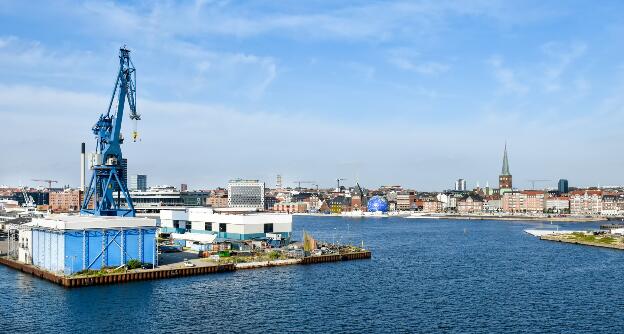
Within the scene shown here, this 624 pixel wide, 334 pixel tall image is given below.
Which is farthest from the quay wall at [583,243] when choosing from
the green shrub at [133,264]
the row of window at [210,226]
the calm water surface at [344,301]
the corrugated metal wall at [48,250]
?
the corrugated metal wall at [48,250]

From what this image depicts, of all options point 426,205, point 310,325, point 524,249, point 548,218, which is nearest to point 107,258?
point 310,325

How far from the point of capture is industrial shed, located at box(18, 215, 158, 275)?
102ft

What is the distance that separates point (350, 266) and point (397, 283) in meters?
6.85

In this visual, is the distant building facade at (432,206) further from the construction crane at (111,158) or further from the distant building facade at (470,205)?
the construction crane at (111,158)

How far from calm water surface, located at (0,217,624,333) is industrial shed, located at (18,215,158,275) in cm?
141

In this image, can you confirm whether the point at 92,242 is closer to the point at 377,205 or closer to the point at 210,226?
the point at 210,226

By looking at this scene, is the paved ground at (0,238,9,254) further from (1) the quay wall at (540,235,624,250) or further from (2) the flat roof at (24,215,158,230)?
(1) the quay wall at (540,235,624,250)

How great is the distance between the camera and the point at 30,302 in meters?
26.5

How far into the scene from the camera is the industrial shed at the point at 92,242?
3094 centimetres

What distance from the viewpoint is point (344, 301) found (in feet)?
91.5

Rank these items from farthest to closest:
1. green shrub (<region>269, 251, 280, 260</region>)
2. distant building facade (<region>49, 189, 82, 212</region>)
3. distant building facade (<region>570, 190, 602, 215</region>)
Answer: distant building facade (<region>49, 189, 82, 212</region>)
distant building facade (<region>570, 190, 602, 215</region>)
green shrub (<region>269, 251, 280, 260</region>)

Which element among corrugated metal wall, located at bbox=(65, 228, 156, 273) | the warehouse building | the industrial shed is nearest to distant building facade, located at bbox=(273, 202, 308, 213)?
the warehouse building

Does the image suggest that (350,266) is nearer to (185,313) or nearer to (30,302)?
(185,313)

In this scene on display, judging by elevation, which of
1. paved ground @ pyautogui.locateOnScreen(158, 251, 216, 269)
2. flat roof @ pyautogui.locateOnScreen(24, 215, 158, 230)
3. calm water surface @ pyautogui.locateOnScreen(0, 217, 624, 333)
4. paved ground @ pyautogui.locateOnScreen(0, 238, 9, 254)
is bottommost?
calm water surface @ pyautogui.locateOnScreen(0, 217, 624, 333)
